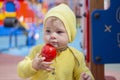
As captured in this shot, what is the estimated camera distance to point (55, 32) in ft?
3.32

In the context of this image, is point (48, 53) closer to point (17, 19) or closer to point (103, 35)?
point (103, 35)

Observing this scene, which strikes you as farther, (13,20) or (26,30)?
(26,30)

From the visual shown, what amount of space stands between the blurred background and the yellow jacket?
431 millimetres

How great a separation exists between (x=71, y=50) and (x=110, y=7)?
0.84 ft

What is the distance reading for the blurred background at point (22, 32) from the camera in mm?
2274

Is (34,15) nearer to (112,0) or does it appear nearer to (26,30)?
(26,30)

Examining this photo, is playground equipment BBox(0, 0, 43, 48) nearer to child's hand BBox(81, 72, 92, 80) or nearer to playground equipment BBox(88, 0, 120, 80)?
playground equipment BBox(88, 0, 120, 80)

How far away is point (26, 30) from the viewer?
4895mm

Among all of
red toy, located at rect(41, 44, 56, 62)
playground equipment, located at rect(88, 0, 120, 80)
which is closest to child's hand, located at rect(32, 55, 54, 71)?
red toy, located at rect(41, 44, 56, 62)

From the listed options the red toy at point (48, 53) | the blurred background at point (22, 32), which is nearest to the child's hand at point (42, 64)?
the red toy at point (48, 53)

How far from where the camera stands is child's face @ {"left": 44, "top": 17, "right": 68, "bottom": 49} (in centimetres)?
100

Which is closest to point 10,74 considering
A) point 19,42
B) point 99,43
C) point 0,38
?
point 99,43

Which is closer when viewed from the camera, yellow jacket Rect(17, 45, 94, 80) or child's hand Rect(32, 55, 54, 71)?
child's hand Rect(32, 55, 54, 71)

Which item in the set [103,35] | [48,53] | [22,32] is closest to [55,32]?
[48,53]
